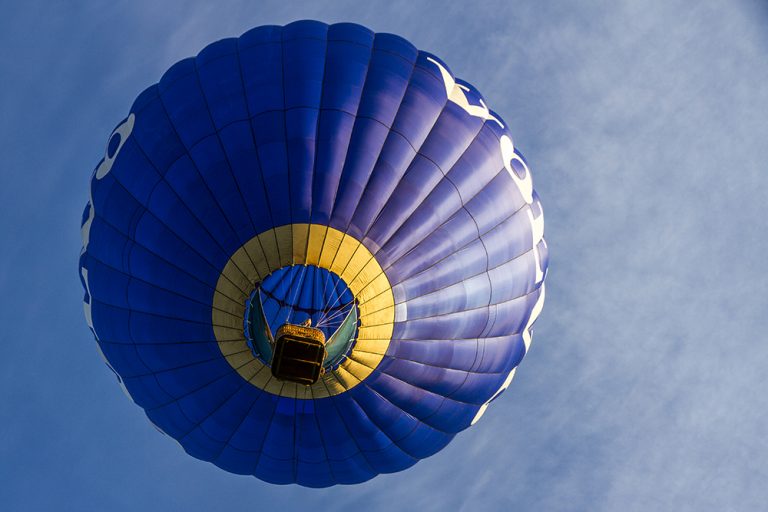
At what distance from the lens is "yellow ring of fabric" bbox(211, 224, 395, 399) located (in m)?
13.5

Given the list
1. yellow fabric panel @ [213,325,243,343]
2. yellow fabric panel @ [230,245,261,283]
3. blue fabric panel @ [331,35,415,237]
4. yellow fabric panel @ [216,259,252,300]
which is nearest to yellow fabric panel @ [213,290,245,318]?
yellow fabric panel @ [216,259,252,300]

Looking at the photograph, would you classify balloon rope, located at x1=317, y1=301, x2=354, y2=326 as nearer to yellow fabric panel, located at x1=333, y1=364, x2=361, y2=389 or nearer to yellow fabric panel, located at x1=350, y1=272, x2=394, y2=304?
yellow fabric panel, located at x1=350, y1=272, x2=394, y2=304

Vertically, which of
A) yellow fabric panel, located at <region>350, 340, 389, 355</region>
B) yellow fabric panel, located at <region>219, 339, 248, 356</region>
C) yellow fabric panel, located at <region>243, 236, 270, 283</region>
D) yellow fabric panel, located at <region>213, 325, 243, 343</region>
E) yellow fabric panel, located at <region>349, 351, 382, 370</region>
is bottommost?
yellow fabric panel, located at <region>349, 351, 382, 370</region>

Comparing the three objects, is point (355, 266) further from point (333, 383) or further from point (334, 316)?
point (333, 383)

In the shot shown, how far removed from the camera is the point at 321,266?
13.6 meters

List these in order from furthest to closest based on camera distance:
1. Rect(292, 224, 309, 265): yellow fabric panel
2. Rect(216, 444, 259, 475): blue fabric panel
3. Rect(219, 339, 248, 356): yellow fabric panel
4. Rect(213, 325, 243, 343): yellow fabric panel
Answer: Rect(216, 444, 259, 475): blue fabric panel < Rect(219, 339, 248, 356): yellow fabric panel < Rect(213, 325, 243, 343): yellow fabric panel < Rect(292, 224, 309, 265): yellow fabric panel

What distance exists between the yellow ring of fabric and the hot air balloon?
29mm

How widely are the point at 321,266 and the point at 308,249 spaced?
0.32 meters

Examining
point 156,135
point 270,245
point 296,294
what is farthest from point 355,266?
point 156,135

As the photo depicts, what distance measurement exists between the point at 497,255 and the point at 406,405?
9.25ft

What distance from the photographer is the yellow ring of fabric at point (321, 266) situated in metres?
13.5

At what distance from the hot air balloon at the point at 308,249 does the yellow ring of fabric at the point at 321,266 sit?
29mm

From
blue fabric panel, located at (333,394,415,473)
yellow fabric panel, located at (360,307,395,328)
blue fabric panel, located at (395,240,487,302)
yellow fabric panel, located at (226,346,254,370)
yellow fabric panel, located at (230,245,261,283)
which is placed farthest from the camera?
blue fabric panel, located at (333,394,415,473)

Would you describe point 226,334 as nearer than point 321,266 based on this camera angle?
No
